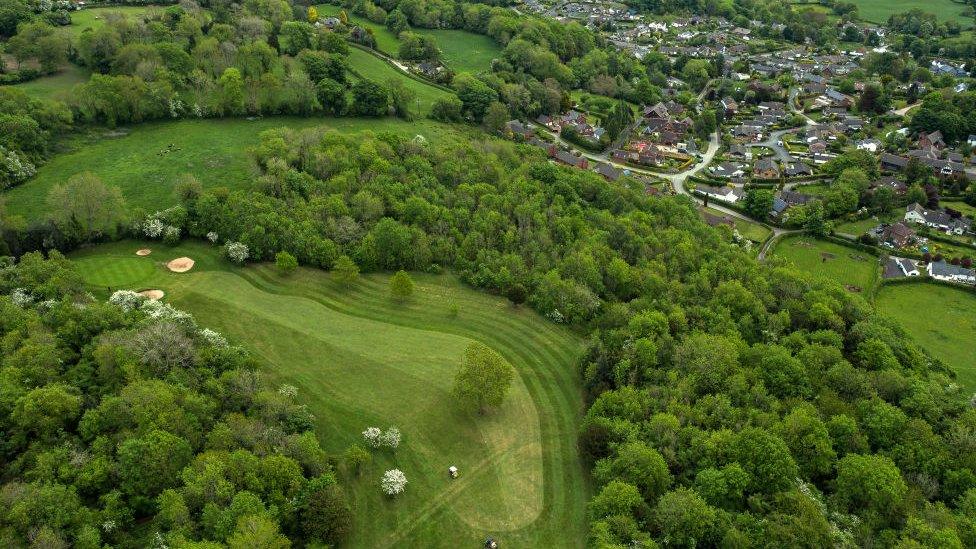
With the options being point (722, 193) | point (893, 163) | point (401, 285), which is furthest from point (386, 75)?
point (893, 163)

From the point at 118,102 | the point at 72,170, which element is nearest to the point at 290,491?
the point at 72,170

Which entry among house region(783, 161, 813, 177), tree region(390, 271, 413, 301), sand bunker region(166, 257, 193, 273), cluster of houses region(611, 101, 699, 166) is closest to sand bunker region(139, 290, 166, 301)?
sand bunker region(166, 257, 193, 273)

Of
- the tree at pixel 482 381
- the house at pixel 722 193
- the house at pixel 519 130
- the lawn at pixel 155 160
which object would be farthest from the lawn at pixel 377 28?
the tree at pixel 482 381

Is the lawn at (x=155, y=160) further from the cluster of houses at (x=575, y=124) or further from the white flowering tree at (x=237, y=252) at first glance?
the cluster of houses at (x=575, y=124)

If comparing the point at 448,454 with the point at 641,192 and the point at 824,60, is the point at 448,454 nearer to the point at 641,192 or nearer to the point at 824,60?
the point at 641,192

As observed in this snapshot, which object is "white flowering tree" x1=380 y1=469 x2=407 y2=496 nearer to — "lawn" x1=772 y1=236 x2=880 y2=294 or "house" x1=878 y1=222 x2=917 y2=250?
"lawn" x1=772 y1=236 x2=880 y2=294

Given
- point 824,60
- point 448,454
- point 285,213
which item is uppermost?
point 824,60
